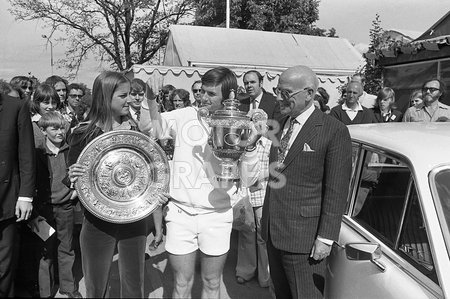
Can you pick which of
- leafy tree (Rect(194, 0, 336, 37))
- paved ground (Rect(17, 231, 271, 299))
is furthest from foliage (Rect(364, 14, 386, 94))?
leafy tree (Rect(194, 0, 336, 37))

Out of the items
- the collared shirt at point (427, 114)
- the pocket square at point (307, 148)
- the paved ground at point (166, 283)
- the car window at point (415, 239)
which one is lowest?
the paved ground at point (166, 283)

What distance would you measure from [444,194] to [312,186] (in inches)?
27.2

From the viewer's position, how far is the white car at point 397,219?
2.06 metres

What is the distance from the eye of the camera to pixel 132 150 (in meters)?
2.49

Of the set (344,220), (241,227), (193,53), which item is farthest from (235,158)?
(193,53)

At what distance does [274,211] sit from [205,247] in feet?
1.58

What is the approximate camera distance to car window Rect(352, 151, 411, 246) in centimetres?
248

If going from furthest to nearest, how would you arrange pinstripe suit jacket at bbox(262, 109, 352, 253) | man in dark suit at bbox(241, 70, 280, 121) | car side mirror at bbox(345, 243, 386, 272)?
man in dark suit at bbox(241, 70, 280, 121) → pinstripe suit jacket at bbox(262, 109, 352, 253) → car side mirror at bbox(345, 243, 386, 272)

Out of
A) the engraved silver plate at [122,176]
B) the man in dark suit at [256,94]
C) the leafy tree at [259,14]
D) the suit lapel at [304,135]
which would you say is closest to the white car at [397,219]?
the suit lapel at [304,135]

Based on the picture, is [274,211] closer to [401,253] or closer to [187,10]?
[401,253]

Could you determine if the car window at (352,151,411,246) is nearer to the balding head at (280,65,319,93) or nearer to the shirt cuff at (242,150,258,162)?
the balding head at (280,65,319,93)

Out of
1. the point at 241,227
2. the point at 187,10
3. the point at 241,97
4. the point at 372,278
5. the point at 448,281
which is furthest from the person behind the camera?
the point at 187,10

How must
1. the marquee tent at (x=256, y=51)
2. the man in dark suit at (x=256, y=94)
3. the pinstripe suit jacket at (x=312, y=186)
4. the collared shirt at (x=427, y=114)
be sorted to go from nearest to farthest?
the pinstripe suit jacket at (x=312, y=186), the man in dark suit at (x=256, y=94), the collared shirt at (x=427, y=114), the marquee tent at (x=256, y=51)

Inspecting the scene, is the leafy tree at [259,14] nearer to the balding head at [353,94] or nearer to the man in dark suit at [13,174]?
the balding head at [353,94]
